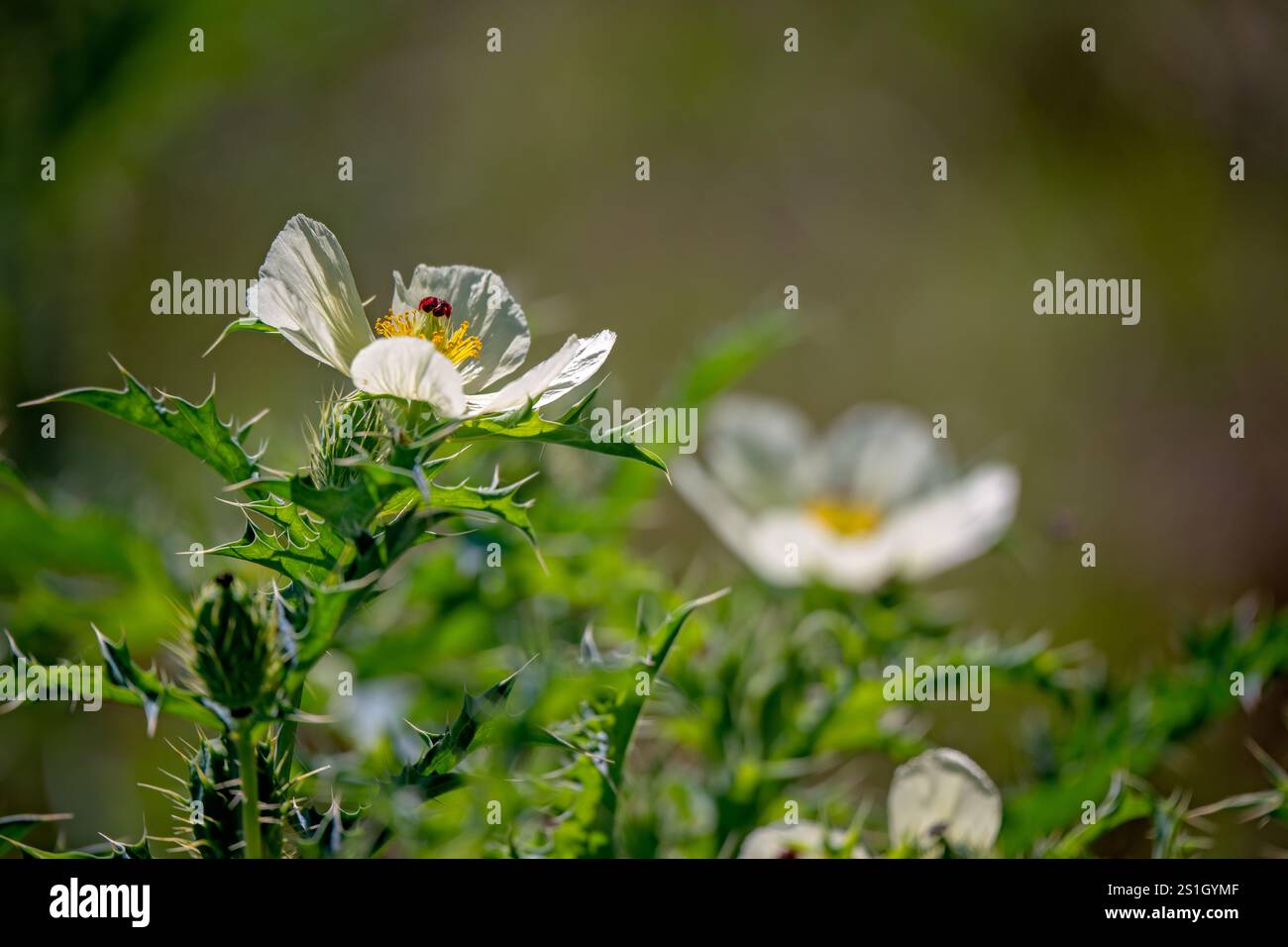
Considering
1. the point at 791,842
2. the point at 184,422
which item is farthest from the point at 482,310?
the point at 791,842

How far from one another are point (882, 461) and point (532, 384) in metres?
1.38

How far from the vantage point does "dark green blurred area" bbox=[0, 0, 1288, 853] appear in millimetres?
3623

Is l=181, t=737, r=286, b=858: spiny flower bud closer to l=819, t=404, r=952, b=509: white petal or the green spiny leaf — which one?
the green spiny leaf

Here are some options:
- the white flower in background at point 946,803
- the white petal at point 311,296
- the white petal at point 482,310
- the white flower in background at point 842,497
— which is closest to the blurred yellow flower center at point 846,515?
the white flower in background at point 842,497

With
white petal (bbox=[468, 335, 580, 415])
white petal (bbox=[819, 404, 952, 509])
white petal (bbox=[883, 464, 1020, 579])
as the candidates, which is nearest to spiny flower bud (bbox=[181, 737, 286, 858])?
white petal (bbox=[468, 335, 580, 415])

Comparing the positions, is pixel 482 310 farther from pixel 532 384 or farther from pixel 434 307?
pixel 532 384

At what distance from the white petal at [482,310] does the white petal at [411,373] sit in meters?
0.14

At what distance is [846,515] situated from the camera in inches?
82.8

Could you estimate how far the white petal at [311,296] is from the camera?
0.86m

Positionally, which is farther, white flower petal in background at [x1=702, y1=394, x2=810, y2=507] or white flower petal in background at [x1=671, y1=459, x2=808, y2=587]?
white flower petal in background at [x1=702, y1=394, x2=810, y2=507]

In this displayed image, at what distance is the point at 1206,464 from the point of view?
13.3ft

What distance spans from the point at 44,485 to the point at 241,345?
1.90 meters

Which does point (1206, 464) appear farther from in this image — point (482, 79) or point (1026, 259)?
point (482, 79)

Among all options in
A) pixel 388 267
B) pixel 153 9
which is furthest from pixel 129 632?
pixel 388 267
